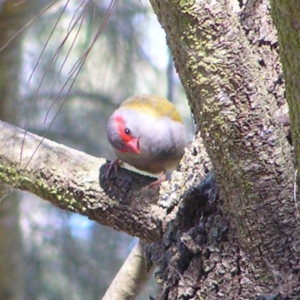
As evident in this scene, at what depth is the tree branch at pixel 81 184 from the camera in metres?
1.49

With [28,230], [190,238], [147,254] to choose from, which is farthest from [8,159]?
[28,230]

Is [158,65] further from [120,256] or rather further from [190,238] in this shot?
[190,238]

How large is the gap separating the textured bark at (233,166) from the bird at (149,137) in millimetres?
978

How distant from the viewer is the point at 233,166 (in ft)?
3.45

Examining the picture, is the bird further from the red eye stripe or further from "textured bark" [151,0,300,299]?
"textured bark" [151,0,300,299]

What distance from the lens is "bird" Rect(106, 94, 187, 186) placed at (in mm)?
2270

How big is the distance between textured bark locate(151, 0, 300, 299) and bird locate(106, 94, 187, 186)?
98 centimetres

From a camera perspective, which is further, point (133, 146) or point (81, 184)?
point (133, 146)

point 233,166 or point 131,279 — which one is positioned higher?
point 233,166

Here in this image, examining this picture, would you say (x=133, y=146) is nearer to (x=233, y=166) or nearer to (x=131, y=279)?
(x=131, y=279)

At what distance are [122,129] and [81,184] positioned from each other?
0.76 m

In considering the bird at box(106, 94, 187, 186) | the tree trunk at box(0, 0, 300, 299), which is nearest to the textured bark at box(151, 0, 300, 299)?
the tree trunk at box(0, 0, 300, 299)

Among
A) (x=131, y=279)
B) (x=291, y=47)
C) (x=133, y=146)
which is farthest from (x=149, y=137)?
(x=291, y=47)

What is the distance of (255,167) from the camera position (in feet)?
3.46
